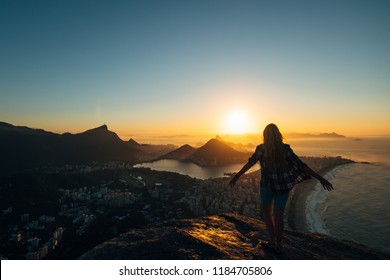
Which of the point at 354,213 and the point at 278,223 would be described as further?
the point at 354,213

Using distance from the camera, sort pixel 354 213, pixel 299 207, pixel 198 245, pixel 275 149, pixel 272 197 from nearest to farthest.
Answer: pixel 198 245 → pixel 275 149 → pixel 272 197 → pixel 354 213 → pixel 299 207

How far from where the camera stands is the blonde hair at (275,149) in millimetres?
6059

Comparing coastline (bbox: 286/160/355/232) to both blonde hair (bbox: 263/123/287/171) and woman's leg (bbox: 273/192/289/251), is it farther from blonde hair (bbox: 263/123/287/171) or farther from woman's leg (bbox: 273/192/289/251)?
blonde hair (bbox: 263/123/287/171)

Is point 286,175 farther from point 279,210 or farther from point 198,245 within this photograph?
point 198,245

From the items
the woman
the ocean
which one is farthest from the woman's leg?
the ocean

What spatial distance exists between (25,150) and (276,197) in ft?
754

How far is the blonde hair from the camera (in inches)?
239

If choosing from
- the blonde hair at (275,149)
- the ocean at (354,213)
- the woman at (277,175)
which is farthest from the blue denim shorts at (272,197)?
the ocean at (354,213)

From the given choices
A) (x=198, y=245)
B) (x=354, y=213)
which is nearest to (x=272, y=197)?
(x=198, y=245)

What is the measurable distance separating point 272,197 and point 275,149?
1220 millimetres

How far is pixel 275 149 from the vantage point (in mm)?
6062

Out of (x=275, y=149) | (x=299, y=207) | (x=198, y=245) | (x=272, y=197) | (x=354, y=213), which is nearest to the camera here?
(x=198, y=245)

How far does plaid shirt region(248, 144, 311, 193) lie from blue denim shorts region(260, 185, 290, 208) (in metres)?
→ 0.11
